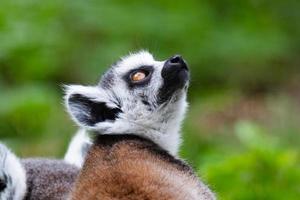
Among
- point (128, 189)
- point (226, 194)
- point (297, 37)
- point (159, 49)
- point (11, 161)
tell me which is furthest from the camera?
point (297, 37)

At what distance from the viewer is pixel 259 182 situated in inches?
299

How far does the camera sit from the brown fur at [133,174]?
5.28 meters

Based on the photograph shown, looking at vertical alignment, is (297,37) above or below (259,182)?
above

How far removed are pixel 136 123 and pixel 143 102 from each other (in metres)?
0.16

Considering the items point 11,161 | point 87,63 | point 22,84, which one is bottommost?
point 11,161

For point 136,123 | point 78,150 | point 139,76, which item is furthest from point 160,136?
point 78,150

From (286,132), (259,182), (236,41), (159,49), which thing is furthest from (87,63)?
(259,182)

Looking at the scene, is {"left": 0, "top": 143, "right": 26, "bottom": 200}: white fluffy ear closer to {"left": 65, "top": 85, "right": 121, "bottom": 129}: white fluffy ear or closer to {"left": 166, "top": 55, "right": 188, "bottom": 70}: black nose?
{"left": 65, "top": 85, "right": 121, "bottom": 129}: white fluffy ear

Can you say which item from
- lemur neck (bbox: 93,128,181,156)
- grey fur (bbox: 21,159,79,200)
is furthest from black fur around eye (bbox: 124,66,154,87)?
grey fur (bbox: 21,159,79,200)

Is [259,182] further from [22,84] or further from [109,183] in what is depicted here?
[22,84]

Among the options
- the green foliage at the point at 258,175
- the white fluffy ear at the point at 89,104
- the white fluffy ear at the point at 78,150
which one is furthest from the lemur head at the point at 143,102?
the green foliage at the point at 258,175

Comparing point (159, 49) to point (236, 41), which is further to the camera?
point (236, 41)

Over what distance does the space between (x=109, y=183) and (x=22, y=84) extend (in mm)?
5688

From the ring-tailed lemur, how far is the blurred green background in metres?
1.90
